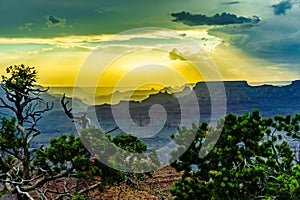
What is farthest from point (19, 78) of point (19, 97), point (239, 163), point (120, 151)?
point (239, 163)

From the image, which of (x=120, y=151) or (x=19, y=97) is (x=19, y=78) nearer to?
(x=19, y=97)

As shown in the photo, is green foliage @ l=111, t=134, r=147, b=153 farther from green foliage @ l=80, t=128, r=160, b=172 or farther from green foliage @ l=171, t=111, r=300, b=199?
green foliage @ l=171, t=111, r=300, b=199

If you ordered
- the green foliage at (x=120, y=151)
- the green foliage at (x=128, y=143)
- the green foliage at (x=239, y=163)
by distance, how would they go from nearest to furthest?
the green foliage at (x=239, y=163) < the green foliage at (x=120, y=151) < the green foliage at (x=128, y=143)

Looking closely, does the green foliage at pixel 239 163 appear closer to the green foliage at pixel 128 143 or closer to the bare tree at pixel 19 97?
the green foliage at pixel 128 143

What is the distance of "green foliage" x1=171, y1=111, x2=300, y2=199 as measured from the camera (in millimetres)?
8655

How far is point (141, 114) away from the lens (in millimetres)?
26609

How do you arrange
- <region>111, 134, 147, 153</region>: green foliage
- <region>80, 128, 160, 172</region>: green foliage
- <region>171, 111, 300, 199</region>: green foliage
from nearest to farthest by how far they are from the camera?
<region>171, 111, 300, 199</region>: green foliage, <region>80, 128, 160, 172</region>: green foliage, <region>111, 134, 147, 153</region>: green foliage

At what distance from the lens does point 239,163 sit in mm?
9008

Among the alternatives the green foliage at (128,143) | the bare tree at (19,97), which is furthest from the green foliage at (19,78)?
the green foliage at (128,143)

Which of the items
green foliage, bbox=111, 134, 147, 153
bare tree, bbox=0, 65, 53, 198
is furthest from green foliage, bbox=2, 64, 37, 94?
green foliage, bbox=111, 134, 147, 153

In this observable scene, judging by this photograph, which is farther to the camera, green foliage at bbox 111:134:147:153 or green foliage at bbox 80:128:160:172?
green foliage at bbox 111:134:147:153

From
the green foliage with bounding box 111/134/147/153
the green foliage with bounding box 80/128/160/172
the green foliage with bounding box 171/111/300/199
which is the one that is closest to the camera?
the green foliage with bounding box 171/111/300/199

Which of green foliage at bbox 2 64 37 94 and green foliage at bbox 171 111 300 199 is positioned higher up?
green foliage at bbox 2 64 37 94

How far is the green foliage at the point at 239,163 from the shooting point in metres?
8.65
